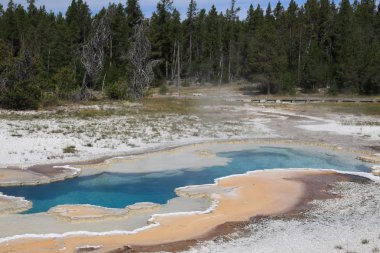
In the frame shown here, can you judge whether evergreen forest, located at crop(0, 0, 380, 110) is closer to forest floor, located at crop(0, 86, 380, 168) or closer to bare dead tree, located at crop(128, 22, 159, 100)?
bare dead tree, located at crop(128, 22, 159, 100)

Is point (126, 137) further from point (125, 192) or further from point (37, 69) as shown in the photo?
point (37, 69)

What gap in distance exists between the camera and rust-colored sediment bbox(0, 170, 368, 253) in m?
9.09

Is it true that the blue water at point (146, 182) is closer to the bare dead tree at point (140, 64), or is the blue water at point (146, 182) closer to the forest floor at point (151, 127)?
the forest floor at point (151, 127)

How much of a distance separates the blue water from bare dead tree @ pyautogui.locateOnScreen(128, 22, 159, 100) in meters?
26.6

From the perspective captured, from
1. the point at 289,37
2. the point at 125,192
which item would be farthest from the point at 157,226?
the point at 289,37

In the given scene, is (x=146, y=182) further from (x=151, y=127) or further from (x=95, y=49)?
(x=95, y=49)

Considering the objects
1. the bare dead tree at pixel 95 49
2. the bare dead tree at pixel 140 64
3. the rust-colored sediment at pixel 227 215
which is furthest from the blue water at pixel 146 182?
the bare dead tree at pixel 140 64

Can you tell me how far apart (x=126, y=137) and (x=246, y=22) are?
6764 cm

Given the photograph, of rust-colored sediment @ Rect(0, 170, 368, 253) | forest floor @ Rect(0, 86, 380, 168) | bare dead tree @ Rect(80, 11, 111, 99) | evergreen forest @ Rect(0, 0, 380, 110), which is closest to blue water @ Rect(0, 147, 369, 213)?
rust-colored sediment @ Rect(0, 170, 368, 253)

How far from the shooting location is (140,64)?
46.5 m

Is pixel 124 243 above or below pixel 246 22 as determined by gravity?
below

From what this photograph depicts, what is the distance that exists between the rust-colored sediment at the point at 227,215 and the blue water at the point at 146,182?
1573 millimetres

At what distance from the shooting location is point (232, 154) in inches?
806

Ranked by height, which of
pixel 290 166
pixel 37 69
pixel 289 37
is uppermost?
pixel 289 37
